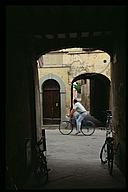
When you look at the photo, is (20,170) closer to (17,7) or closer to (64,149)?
(17,7)

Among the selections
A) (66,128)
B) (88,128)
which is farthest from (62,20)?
(66,128)

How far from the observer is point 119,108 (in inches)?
398

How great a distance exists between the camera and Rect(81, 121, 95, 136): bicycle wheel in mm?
20500

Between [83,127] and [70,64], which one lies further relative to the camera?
[70,64]

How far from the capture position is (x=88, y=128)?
21.0 meters

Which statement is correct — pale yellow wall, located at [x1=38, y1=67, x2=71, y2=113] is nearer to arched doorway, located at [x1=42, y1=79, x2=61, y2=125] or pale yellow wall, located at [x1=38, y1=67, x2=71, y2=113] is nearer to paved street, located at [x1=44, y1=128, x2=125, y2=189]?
arched doorway, located at [x1=42, y1=79, x2=61, y2=125]

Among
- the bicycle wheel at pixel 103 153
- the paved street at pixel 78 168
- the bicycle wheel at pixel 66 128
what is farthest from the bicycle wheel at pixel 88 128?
the bicycle wheel at pixel 103 153

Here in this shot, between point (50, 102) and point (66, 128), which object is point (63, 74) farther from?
point (66, 128)

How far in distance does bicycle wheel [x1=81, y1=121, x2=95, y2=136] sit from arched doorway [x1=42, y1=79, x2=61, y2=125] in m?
4.68

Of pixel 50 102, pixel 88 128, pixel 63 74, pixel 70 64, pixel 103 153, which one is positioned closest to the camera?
pixel 103 153

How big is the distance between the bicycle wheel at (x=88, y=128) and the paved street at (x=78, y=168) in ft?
10.4

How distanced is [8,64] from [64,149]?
8.09 meters

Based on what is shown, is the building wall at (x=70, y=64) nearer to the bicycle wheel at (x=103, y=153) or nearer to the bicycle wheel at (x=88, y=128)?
the bicycle wheel at (x=88, y=128)

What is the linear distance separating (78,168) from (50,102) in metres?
15.4
